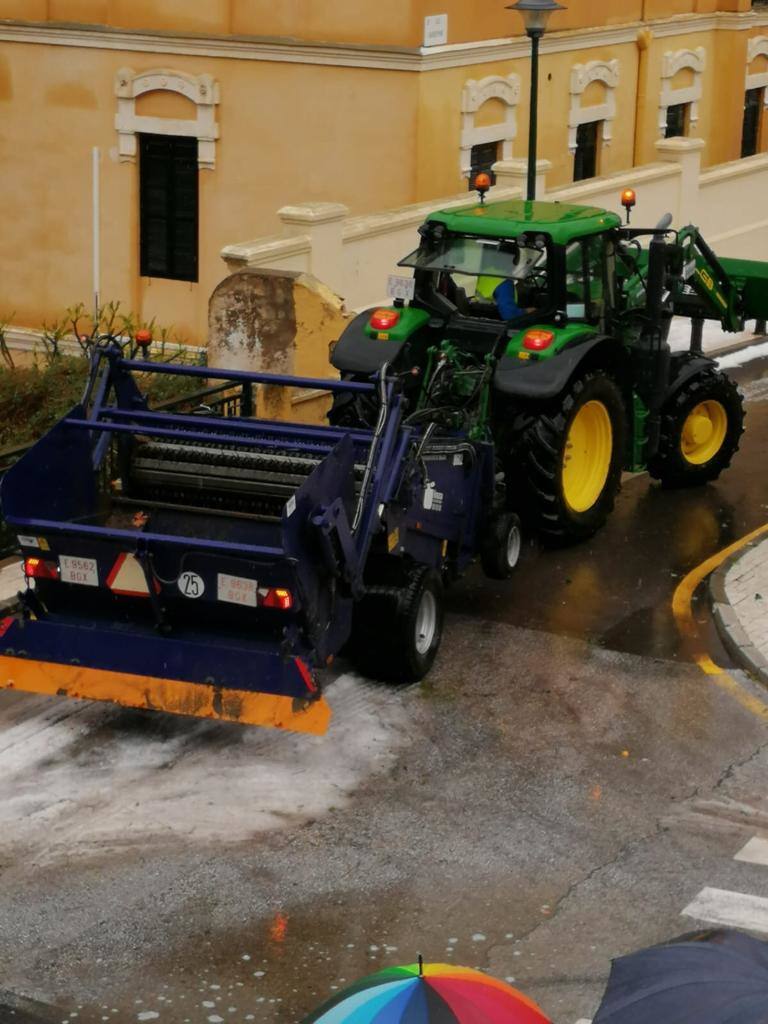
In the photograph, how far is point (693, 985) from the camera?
5.61 metres

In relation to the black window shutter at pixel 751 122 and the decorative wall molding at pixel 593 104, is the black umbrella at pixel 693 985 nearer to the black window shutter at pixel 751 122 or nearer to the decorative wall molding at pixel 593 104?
the decorative wall molding at pixel 593 104

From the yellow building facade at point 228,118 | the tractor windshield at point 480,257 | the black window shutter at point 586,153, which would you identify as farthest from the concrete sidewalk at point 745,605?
the black window shutter at point 586,153

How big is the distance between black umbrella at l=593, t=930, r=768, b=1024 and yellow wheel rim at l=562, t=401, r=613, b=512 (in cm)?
848

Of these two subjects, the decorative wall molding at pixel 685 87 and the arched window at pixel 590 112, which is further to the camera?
the decorative wall molding at pixel 685 87

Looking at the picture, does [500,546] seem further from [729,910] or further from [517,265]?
[729,910]

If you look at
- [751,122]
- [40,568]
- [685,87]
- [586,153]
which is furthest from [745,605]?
[751,122]

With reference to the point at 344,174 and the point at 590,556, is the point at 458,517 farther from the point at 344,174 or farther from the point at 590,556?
the point at 344,174

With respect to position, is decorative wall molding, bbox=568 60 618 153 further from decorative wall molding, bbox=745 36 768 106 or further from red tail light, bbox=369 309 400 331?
red tail light, bbox=369 309 400 331

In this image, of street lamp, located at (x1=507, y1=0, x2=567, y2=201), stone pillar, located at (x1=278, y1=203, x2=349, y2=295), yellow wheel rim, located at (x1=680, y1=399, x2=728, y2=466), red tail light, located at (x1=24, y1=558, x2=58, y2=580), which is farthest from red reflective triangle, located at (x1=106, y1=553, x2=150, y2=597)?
street lamp, located at (x1=507, y1=0, x2=567, y2=201)

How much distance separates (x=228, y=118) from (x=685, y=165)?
6176mm

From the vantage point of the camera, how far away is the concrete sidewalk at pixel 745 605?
40.7 ft

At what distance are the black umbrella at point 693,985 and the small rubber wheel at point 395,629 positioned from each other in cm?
556

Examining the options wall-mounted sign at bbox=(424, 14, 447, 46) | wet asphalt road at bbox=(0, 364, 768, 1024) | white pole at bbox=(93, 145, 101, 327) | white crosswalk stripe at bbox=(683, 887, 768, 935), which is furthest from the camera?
white pole at bbox=(93, 145, 101, 327)

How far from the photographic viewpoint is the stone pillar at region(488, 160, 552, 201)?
874 inches
